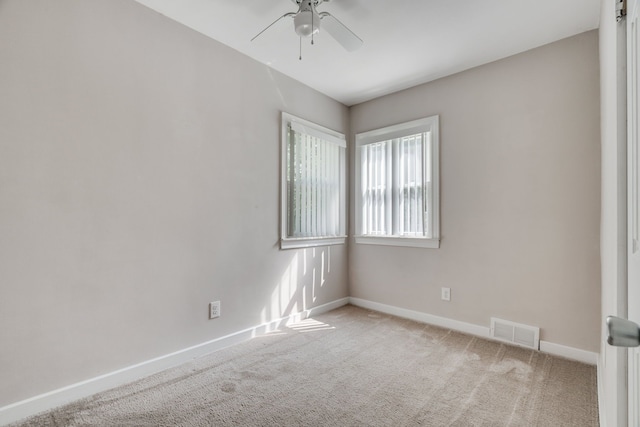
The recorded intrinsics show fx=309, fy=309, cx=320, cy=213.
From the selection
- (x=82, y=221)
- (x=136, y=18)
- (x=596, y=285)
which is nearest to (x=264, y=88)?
(x=136, y=18)

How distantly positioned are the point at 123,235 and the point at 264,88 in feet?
5.84

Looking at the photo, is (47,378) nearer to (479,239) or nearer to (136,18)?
(136,18)

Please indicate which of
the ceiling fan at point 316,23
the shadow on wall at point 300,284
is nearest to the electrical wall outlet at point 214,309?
the shadow on wall at point 300,284

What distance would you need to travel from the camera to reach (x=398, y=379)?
2.11 metres

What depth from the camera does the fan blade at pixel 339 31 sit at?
1.96 metres

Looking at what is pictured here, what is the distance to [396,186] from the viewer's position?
3.46m

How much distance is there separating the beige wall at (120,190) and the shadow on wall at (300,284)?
87 millimetres

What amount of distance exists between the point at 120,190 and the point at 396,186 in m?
2.60

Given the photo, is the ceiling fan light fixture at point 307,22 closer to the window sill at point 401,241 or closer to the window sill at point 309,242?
the window sill at point 309,242

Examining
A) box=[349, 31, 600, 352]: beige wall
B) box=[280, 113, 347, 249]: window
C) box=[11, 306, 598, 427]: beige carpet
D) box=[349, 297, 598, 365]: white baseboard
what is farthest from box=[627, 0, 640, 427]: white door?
box=[280, 113, 347, 249]: window

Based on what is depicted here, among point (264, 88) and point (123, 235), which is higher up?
point (264, 88)

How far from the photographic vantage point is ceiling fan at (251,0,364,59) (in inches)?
74.5

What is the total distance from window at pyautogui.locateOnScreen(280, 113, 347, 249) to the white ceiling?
0.63 metres

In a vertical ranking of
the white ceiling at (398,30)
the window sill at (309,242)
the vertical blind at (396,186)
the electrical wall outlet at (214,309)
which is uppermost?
the white ceiling at (398,30)
